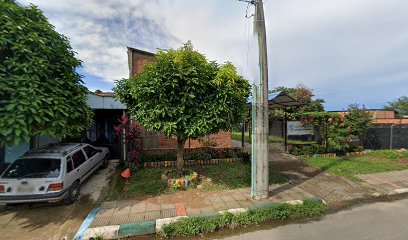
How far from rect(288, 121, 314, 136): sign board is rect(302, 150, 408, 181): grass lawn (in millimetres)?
2941

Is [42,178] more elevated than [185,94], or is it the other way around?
[185,94]

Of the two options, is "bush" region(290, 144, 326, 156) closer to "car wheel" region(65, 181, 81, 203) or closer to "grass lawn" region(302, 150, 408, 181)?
"grass lawn" region(302, 150, 408, 181)

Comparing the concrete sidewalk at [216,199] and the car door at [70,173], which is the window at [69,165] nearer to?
the car door at [70,173]

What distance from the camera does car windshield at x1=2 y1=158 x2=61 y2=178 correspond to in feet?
14.5

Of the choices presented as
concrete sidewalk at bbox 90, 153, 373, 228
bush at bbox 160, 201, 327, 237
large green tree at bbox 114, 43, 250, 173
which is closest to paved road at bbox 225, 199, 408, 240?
bush at bbox 160, 201, 327, 237

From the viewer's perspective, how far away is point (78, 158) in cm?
565

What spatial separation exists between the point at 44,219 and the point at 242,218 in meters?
4.65

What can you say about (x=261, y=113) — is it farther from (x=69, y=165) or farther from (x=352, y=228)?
(x=69, y=165)

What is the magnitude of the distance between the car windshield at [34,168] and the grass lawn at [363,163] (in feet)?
32.0

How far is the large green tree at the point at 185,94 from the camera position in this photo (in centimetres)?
470

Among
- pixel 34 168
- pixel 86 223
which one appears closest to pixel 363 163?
pixel 86 223

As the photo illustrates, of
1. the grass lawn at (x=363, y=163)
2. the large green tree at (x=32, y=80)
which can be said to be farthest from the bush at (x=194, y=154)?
the large green tree at (x=32, y=80)

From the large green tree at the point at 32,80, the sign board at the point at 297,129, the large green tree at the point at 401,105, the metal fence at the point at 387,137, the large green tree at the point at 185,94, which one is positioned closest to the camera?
the large green tree at the point at 32,80

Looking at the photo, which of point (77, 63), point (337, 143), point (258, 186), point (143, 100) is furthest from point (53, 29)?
point (337, 143)
